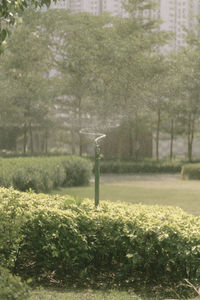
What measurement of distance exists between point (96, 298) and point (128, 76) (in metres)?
19.1

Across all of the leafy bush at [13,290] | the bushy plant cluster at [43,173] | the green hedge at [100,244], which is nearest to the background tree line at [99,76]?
the bushy plant cluster at [43,173]

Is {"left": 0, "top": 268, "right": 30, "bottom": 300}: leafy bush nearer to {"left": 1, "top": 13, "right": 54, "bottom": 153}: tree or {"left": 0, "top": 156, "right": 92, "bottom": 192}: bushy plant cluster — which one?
{"left": 0, "top": 156, "right": 92, "bottom": 192}: bushy plant cluster

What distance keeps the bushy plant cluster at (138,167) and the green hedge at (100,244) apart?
1650 cm

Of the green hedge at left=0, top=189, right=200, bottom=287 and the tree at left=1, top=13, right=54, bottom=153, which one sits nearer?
the green hedge at left=0, top=189, right=200, bottom=287

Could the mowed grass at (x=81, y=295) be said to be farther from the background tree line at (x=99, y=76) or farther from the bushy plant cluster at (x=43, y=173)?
the background tree line at (x=99, y=76)

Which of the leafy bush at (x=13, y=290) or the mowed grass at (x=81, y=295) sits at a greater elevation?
the leafy bush at (x=13, y=290)

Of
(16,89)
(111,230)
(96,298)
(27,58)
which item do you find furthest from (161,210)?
(27,58)

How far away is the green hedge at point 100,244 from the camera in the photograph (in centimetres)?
427

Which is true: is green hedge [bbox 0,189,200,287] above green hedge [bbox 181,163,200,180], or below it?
above

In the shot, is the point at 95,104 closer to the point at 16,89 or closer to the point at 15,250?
the point at 16,89

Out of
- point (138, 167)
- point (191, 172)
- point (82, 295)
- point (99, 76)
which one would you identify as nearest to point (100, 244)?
point (82, 295)

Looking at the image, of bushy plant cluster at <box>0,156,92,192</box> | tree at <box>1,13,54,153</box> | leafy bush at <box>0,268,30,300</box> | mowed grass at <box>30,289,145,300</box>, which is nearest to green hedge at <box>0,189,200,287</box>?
mowed grass at <box>30,289,145,300</box>

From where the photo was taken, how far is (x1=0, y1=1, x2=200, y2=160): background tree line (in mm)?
22516

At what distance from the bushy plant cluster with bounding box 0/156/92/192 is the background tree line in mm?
8025
